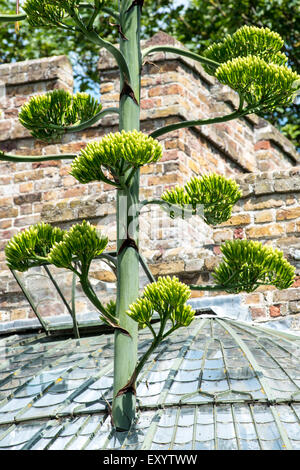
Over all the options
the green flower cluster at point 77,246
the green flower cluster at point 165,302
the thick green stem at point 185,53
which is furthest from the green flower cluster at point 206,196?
the thick green stem at point 185,53

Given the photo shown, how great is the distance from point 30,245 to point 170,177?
413 centimetres

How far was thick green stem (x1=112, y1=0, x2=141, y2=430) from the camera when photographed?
433cm

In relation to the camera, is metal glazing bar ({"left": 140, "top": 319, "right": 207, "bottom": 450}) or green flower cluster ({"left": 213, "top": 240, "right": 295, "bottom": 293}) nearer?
metal glazing bar ({"left": 140, "top": 319, "right": 207, "bottom": 450})

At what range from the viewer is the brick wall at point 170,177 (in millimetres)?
7699

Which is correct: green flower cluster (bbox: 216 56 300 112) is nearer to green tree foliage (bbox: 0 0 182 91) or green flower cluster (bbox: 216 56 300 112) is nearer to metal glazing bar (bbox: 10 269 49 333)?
metal glazing bar (bbox: 10 269 49 333)

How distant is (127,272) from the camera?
14.9 feet

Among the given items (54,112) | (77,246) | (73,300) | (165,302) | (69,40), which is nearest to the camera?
(165,302)

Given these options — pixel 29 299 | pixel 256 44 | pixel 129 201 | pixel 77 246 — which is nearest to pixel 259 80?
pixel 256 44

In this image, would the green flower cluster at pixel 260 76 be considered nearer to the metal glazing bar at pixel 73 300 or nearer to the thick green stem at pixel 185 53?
the thick green stem at pixel 185 53

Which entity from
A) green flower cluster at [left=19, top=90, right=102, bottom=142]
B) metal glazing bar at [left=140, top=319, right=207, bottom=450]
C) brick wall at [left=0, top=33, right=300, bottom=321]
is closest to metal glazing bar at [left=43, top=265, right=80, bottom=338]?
brick wall at [left=0, top=33, right=300, bottom=321]

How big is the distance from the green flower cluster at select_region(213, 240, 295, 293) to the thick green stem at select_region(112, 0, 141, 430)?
18.2 inches

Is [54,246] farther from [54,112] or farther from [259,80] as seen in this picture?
[259,80]

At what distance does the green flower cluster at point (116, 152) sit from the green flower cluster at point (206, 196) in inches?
16.7

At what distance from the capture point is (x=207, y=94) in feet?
30.9
